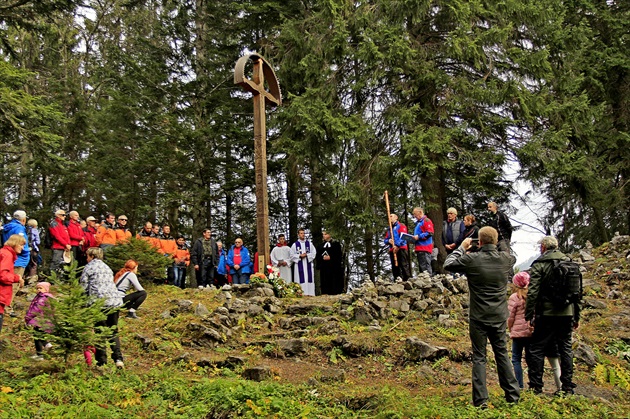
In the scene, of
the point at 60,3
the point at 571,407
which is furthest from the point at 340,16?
the point at 571,407

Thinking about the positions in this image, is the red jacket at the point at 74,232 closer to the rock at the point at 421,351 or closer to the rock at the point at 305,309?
the rock at the point at 305,309

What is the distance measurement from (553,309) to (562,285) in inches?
11.9

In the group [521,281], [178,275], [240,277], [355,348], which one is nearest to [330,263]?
[240,277]

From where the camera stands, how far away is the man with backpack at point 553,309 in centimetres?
613

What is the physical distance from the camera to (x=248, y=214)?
20.6 metres

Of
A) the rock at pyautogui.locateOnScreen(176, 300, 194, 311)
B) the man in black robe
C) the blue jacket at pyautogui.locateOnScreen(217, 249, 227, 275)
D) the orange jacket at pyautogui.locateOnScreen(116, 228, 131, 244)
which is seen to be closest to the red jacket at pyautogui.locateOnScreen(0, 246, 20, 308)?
the rock at pyautogui.locateOnScreen(176, 300, 194, 311)

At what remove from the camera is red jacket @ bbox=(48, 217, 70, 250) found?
39.4 feet

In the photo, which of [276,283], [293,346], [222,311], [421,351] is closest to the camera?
[421,351]

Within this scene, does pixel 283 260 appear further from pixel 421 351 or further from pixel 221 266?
pixel 421 351

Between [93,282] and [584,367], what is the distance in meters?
7.11

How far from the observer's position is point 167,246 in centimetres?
1359

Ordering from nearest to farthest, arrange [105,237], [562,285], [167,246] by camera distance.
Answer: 1. [562,285]
2. [105,237]
3. [167,246]

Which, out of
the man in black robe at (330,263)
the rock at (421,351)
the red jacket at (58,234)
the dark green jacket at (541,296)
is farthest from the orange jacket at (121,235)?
the dark green jacket at (541,296)

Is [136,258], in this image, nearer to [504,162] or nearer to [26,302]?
[26,302]
